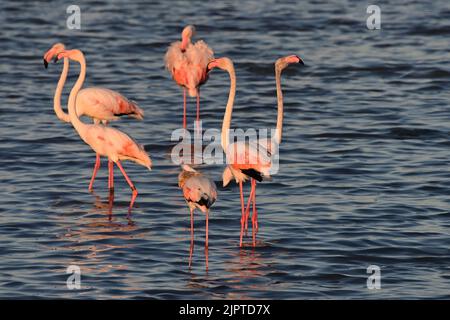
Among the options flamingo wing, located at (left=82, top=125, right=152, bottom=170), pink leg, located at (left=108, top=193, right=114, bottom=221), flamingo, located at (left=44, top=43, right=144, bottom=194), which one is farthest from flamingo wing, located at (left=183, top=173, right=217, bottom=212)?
flamingo, located at (left=44, top=43, right=144, bottom=194)

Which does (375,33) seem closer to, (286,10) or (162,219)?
(286,10)

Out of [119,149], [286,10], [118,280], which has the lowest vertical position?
[118,280]

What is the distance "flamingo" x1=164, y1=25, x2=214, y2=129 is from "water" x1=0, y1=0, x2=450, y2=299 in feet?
2.09

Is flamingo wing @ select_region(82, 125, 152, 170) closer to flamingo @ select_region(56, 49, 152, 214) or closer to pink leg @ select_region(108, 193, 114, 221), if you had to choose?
flamingo @ select_region(56, 49, 152, 214)

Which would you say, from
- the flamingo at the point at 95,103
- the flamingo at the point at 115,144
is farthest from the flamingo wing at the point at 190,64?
the flamingo at the point at 115,144

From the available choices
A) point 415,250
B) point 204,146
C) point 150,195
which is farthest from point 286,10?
point 415,250

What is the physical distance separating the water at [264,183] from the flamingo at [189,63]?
637 millimetres

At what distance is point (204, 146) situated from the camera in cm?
1495

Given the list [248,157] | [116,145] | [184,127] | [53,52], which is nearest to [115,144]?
[116,145]

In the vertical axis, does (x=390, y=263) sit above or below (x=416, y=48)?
below

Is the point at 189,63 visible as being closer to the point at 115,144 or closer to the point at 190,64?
the point at 190,64

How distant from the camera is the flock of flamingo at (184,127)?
10555 millimetres

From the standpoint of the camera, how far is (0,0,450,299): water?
10.2m

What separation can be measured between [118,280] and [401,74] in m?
10.6
